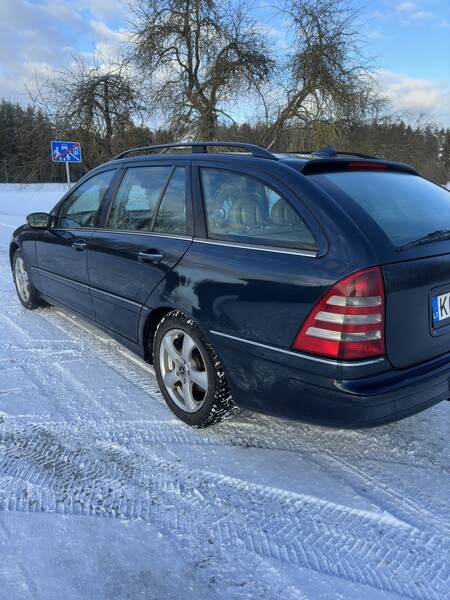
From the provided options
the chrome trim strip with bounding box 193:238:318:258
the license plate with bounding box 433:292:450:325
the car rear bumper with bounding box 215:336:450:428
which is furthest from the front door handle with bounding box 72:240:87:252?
the license plate with bounding box 433:292:450:325

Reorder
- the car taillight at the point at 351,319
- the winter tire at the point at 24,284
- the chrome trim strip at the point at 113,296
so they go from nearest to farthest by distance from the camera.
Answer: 1. the car taillight at the point at 351,319
2. the chrome trim strip at the point at 113,296
3. the winter tire at the point at 24,284

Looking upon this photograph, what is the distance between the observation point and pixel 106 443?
2.75 metres

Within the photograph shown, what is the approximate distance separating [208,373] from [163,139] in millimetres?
11135

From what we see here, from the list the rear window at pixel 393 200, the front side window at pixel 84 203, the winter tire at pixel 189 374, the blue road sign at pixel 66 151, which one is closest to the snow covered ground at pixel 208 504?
the winter tire at pixel 189 374

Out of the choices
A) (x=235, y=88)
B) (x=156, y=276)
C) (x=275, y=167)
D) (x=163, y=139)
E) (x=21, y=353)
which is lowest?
(x=21, y=353)

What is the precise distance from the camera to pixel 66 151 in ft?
37.6

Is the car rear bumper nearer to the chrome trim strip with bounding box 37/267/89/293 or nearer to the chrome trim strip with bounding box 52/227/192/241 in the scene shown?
the chrome trim strip with bounding box 52/227/192/241

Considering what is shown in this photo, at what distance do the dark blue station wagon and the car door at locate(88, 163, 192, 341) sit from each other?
0.01 meters

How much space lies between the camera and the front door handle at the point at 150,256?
3014 mm

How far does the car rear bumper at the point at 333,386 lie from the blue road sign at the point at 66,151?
10310mm

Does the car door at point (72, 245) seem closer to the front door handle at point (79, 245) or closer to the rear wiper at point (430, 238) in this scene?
the front door handle at point (79, 245)

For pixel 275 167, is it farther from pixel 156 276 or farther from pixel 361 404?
pixel 361 404

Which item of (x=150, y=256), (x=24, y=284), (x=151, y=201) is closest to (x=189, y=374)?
(x=150, y=256)

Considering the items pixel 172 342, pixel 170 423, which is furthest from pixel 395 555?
pixel 172 342
